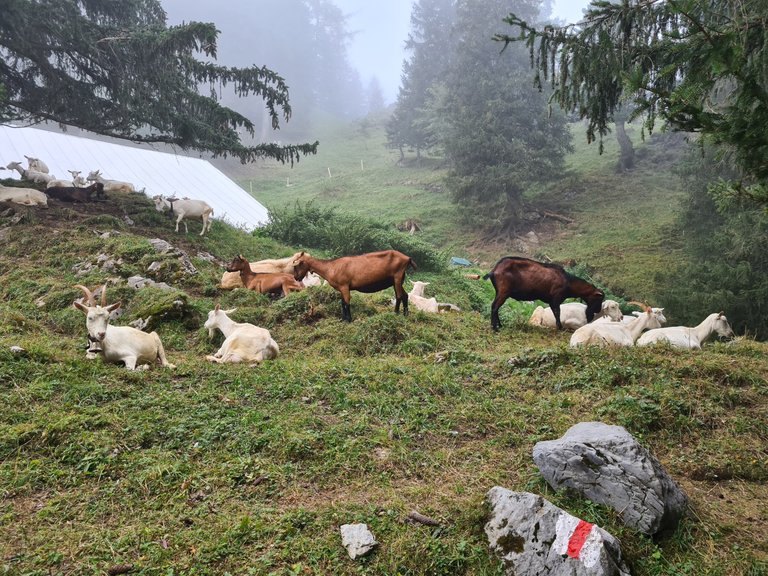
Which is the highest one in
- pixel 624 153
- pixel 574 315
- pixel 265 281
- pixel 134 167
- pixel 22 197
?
pixel 134 167

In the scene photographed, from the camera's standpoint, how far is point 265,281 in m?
10.9

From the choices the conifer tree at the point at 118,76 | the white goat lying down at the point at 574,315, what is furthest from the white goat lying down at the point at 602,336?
the conifer tree at the point at 118,76

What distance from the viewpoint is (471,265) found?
2139 centimetres

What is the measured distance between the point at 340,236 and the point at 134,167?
1229cm

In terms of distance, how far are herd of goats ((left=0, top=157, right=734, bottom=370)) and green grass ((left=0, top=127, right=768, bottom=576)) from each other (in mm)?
418

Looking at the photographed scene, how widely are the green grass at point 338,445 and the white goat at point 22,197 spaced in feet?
24.5

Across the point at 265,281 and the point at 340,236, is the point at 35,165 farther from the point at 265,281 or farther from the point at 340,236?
the point at 265,281

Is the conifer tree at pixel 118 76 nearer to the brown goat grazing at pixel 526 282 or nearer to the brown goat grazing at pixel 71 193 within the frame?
the brown goat grazing at pixel 71 193

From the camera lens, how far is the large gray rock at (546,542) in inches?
123

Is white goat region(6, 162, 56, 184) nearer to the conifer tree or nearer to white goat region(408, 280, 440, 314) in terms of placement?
the conifer tree

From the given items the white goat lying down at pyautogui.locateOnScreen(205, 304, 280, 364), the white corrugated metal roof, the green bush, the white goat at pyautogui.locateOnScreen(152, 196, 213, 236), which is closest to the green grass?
the white goat lying down at pyautogui.locateOnScreen(205, 304, 280, 364)

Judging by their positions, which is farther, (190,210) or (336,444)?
(190,210)

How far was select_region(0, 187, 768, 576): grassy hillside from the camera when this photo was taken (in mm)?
3494

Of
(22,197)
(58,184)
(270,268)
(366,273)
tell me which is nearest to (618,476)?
(366,273)
